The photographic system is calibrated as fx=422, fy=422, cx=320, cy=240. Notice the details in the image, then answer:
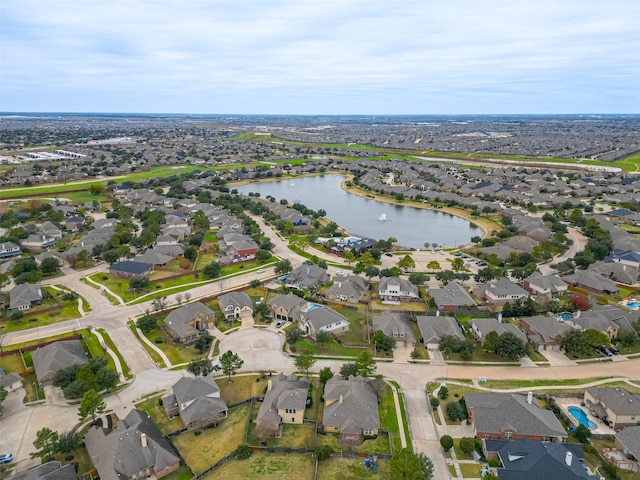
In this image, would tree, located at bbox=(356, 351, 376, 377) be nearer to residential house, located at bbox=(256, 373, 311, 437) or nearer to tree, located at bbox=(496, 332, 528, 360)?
residential house, located at bbox=(256, 373, 311, 437)

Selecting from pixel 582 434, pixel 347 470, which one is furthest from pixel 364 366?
pixel 582 434

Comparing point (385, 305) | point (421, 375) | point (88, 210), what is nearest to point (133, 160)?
point (88, 210)

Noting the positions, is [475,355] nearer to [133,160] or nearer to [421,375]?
[421,375]

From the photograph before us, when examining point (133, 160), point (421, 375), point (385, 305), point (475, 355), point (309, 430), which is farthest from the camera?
point (133, 160)

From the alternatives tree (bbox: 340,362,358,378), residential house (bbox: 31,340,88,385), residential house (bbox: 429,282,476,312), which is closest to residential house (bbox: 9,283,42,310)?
residential house (bbox: 31,340,88,385)

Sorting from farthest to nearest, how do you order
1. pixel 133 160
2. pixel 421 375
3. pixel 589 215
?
pixel 133 160
pixel 589 215
pixel 421 375

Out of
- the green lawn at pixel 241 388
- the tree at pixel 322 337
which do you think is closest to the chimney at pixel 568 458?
the tree at pixel 322 337

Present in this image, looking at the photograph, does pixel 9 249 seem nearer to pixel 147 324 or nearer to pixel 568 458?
pixel 147 324
